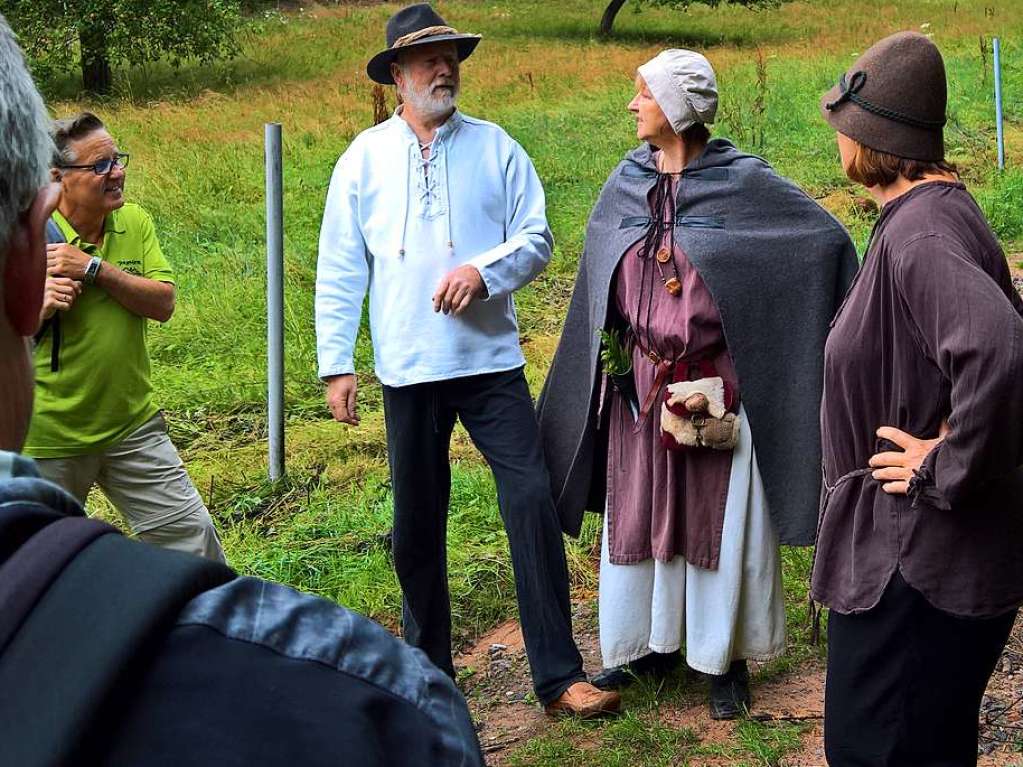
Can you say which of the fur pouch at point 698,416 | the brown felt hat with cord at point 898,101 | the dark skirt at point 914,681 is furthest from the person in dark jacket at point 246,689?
the fur pouch at point 698,416

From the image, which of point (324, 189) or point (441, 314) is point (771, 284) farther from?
point (324, 189)

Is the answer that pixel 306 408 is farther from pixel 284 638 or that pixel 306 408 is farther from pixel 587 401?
pixel 284 638

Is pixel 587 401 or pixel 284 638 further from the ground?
pixel 284 638

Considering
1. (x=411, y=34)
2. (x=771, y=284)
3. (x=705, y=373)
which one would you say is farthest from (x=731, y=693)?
(x=411, y=34)

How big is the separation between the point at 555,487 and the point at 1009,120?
40.8 feet

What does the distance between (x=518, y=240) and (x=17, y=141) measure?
3.41 m

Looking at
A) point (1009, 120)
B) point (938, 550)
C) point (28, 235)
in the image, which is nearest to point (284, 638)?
point (28, 235)

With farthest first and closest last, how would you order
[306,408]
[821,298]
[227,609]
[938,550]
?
[306,408]
[821,298]
[938,550]
[227,609]

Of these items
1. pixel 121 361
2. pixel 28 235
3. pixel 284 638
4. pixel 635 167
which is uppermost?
pixel 28 235

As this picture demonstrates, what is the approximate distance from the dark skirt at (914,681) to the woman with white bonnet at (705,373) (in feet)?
4.22

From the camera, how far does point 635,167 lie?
4664 millimetres

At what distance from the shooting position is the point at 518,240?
4.66 m

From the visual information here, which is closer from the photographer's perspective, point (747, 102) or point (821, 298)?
point (821, 298)

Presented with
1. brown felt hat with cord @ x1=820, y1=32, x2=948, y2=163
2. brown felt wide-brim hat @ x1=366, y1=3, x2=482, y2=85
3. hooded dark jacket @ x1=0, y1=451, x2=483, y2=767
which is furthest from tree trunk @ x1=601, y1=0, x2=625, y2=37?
hooded dark jacket @ x1=0, y1=451, x2=483, y2=767
